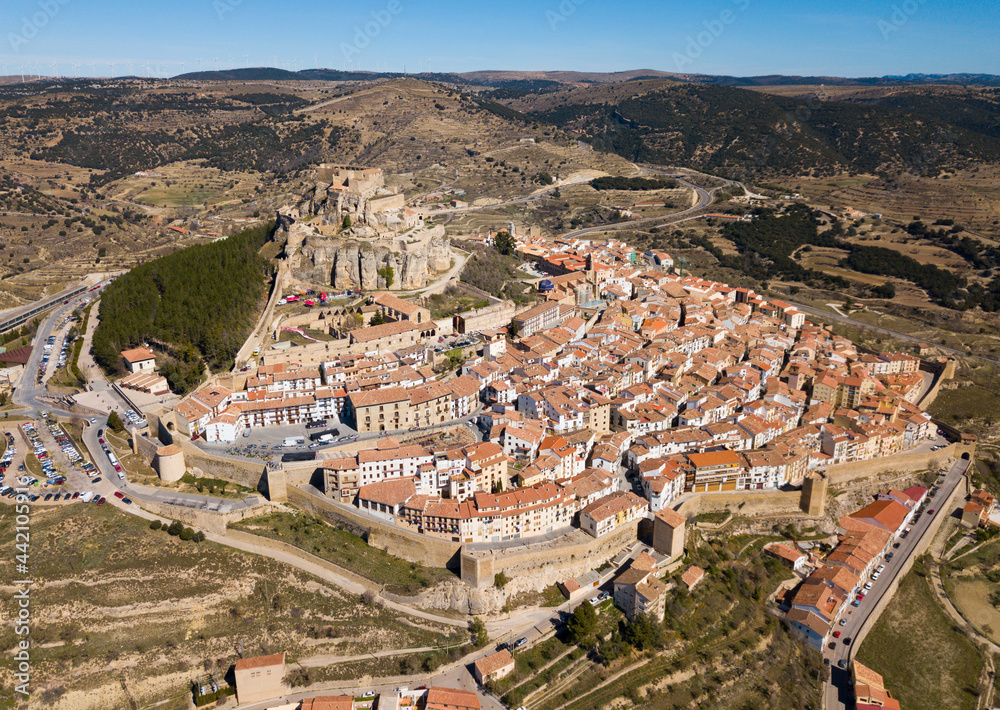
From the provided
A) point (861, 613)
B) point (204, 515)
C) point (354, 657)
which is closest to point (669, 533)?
point (861, 613)

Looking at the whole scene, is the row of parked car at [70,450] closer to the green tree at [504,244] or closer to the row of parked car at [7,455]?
the row of parked car at [7,455]

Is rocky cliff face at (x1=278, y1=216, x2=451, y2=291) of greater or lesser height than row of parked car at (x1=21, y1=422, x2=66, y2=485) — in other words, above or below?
above

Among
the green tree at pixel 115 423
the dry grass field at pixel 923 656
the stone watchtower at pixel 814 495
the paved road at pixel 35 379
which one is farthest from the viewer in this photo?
the paved road at pixel 35 379

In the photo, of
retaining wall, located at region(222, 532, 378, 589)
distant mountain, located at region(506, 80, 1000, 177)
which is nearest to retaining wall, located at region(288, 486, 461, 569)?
retaining wall, located at region(222, 532, 378, 589)

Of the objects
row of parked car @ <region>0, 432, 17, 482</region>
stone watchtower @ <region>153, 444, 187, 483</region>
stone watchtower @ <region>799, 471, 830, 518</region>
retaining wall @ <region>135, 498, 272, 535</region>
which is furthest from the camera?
stone watchtower @ <region>799, 471, 830, 518</region>

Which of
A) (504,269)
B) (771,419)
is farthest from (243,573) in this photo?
(504,269)

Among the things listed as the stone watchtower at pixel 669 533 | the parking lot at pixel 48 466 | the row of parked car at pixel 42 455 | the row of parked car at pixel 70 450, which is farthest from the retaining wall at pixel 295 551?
the stone watchtower at pixel 669 533

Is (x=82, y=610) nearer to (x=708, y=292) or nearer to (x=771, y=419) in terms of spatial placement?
(x=771, y=419)

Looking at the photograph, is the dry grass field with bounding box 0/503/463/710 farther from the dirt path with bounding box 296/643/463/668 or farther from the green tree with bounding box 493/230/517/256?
the green tree with bounding box 493/230/517/256
